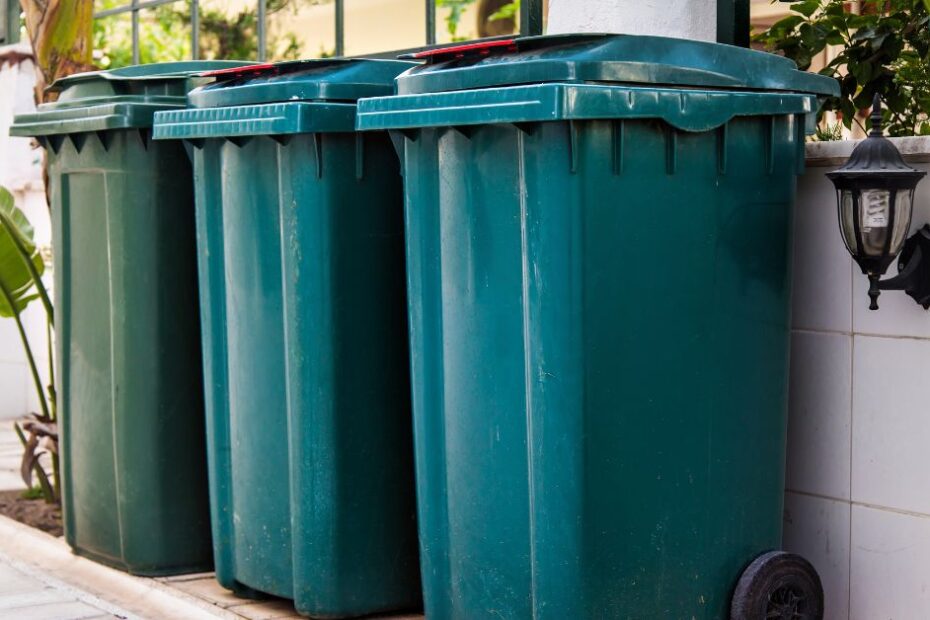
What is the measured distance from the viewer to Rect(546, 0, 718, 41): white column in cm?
536

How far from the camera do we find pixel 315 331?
181 inches

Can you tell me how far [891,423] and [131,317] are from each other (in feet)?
8.65

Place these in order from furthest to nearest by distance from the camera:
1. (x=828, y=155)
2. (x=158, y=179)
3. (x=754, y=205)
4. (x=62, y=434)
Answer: (x=62, y=434) < (x=158, y=179) < (x=828, y=155) < (x=754, y=205)

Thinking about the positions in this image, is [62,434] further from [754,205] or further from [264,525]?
[754,205]

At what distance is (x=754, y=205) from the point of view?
4133mm

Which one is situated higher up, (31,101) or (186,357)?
(31,101)

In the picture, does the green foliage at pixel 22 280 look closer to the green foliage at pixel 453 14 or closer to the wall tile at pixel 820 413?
the green foliage at pixel 453 14

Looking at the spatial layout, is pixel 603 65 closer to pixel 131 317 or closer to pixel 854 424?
pixel 854 424

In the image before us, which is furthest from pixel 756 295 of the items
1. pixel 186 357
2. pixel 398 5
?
pixel 398 5

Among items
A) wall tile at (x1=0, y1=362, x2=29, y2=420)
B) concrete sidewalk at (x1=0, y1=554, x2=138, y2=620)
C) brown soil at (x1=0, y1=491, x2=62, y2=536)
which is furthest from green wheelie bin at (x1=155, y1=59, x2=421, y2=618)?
wall tile at (x1=0, y1=362, x2=29, y2=420)

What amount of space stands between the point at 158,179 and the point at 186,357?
0.64 meters

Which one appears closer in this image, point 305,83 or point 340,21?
point 305,83

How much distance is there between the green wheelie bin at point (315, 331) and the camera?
4574 millimetres

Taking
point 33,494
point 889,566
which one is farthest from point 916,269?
point 33,494
